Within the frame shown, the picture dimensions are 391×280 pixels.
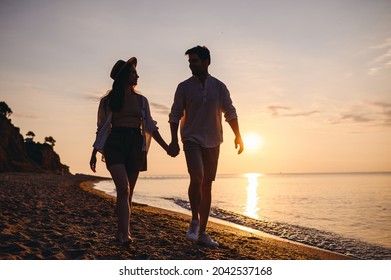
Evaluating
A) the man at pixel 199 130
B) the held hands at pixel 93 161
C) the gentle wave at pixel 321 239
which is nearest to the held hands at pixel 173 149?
the man at pixel 199 130

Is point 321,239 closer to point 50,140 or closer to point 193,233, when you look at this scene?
point 193,233

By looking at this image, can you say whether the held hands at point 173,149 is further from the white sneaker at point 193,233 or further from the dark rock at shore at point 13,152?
the dark rock at shore at point 13,152

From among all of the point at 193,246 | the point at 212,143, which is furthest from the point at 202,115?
the point at 193,246

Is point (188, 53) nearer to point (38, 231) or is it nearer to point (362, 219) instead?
point (38, 231)

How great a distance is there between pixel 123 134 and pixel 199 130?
0.96 metres

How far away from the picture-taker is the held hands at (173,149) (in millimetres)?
4465

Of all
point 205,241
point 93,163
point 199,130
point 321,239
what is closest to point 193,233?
point 205,241

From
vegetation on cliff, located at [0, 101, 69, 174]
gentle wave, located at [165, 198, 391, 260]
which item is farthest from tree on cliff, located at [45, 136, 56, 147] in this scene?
gentle wave, located at [165, 198, 391, 260]

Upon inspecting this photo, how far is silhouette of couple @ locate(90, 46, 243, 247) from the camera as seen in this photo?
165 inches

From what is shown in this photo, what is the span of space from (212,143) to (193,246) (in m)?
1.36

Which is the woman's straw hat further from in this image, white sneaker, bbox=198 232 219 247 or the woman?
white sneaker, bbox=198 232 219 247

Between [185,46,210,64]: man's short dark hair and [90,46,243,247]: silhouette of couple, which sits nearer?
[90,46,243,247]: silhouette of couple

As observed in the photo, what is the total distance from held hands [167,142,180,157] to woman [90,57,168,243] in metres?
0.28
